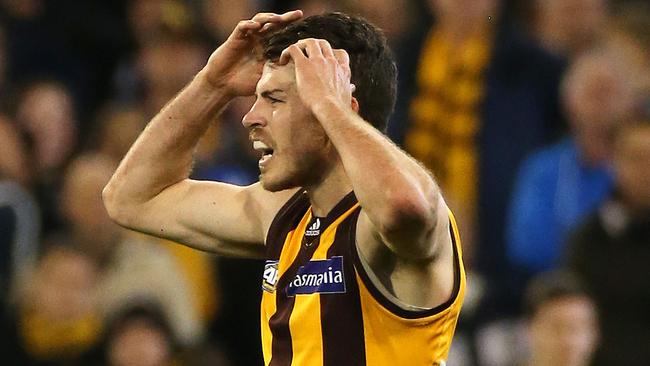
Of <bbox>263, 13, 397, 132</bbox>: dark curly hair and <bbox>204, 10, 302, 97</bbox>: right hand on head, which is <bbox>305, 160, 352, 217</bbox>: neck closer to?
<bbox>263, 13, 397, 132</bbox>: dark curly hair

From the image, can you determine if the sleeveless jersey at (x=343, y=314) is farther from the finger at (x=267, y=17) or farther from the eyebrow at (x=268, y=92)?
the finger at (x=267, y=17)

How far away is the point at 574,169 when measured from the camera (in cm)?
774

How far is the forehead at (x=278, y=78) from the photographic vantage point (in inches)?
179

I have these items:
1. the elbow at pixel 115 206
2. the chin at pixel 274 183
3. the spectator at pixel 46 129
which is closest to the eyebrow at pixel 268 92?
the chin at pixel 274 183

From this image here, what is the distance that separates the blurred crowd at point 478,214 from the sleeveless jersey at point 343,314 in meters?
2.80

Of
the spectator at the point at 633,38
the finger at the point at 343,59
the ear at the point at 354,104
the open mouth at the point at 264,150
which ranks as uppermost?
the finger at the point at 343,59

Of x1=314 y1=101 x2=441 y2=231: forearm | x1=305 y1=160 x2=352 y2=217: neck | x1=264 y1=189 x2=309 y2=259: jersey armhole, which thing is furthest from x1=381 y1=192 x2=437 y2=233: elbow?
x1=264 y1=189 x2=309 y2=259: jersey armhole

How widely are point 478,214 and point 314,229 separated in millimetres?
3409

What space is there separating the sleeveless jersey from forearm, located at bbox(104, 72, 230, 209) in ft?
2.23

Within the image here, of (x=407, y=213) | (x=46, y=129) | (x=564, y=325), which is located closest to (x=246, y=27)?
(x=407, y=213)

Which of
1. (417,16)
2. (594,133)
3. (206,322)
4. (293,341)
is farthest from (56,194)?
(293,341)

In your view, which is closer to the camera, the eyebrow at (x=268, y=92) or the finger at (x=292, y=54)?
the finger at (x=292, y=54)

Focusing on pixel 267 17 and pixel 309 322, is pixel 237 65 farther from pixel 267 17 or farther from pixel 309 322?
pixel 309 322

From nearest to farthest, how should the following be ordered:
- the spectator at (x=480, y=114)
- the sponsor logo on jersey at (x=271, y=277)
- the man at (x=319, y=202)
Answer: the man at (x=319, y=202) < the sponsor logo on jersey at (x=271, y=277) < the spectator at (x=480, y=114)
